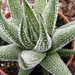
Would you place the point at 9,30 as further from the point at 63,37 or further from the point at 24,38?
the point at 63,37

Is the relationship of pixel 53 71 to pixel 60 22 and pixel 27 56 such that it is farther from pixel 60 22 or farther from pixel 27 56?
pixel 60 22

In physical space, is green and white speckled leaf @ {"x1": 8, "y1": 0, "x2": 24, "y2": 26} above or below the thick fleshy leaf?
above

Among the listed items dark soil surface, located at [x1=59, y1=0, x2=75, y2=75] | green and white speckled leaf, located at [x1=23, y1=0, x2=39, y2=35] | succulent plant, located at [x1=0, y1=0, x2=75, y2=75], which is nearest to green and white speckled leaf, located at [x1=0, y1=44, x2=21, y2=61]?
succulent plant, located at [x1=0, y1=0, x2=75, y2=75]

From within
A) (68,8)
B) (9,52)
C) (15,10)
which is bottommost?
(68,8)

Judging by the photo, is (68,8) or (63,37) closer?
(63,37)

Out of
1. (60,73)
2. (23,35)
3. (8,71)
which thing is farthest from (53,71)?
Answer: (8,71)

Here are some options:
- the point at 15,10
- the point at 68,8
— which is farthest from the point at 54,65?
the point at 68,8

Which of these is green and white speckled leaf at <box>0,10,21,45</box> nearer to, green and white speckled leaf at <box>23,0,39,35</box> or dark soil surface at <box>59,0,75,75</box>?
green and white speckled leaf at <box>23,0,39,35</box>
